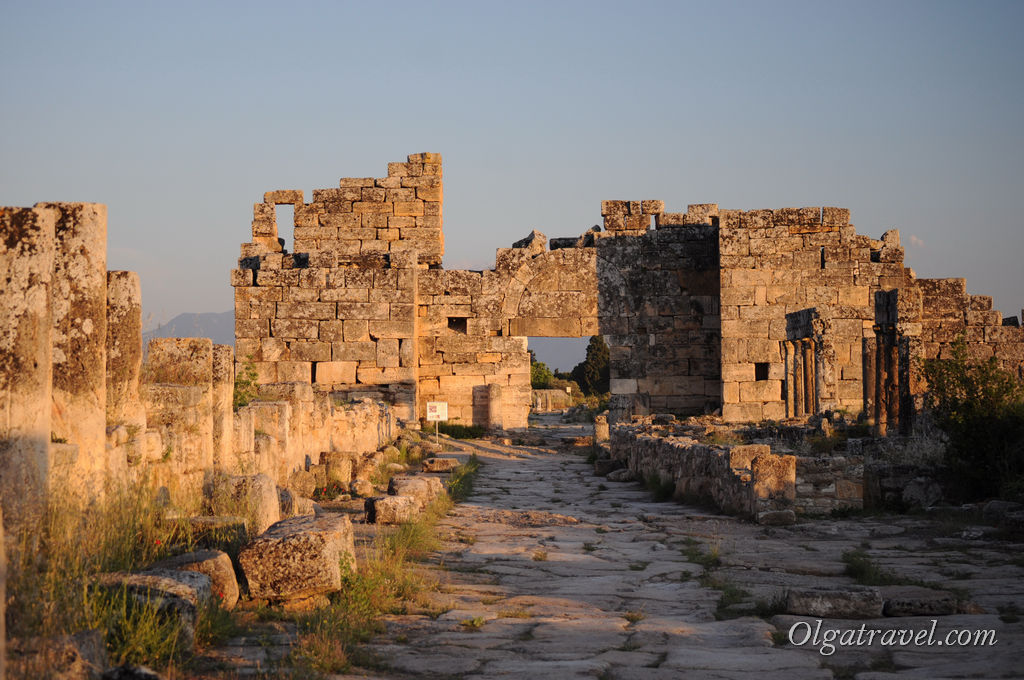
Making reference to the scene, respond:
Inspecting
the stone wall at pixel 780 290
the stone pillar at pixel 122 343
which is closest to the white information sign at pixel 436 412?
the stone wall at pixel 780 290

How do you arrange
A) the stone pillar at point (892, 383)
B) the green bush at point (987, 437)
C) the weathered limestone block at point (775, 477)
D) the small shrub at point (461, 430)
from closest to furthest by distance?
the weathered limestone block at point (775, 477), the green bush at point (987, 437), the stone pillar at point (892, 383), the small shrub at point (461, 430)

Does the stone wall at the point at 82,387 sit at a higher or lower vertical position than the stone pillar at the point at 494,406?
higher

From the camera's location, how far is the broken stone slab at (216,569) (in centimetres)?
522

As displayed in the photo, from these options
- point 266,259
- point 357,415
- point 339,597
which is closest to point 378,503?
point 339,597

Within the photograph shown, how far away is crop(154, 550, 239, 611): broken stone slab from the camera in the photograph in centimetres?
522

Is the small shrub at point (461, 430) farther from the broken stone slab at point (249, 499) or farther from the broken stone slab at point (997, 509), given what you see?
the broken stone slab at point (249, 499)

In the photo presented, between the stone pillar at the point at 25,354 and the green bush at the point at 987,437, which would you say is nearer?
the stone pillar at the point at 25,354

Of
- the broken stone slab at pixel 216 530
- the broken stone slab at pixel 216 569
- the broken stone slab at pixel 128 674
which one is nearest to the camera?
the broken stone slab at pixel 128 674

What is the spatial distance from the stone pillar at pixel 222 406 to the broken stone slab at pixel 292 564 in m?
2.96

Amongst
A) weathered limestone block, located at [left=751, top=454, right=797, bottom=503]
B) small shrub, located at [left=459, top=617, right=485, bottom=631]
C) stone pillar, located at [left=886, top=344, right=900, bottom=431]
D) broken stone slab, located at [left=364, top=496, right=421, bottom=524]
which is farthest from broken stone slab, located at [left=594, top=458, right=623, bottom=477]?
small shrub, located at [left=459, top=617, right=485, bottom=631]

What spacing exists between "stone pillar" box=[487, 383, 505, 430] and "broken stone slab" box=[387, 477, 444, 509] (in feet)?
32.9

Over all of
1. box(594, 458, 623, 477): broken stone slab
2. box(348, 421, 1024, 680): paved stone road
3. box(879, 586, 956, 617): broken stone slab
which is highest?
box(879, 586, 956, 617): broken stone slab

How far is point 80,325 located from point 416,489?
444 cm

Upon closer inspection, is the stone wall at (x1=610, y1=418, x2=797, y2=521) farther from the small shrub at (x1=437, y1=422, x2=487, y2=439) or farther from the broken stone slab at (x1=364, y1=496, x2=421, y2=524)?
the small shrub at (x1=437, y1=422, x2=487, y2=439)
